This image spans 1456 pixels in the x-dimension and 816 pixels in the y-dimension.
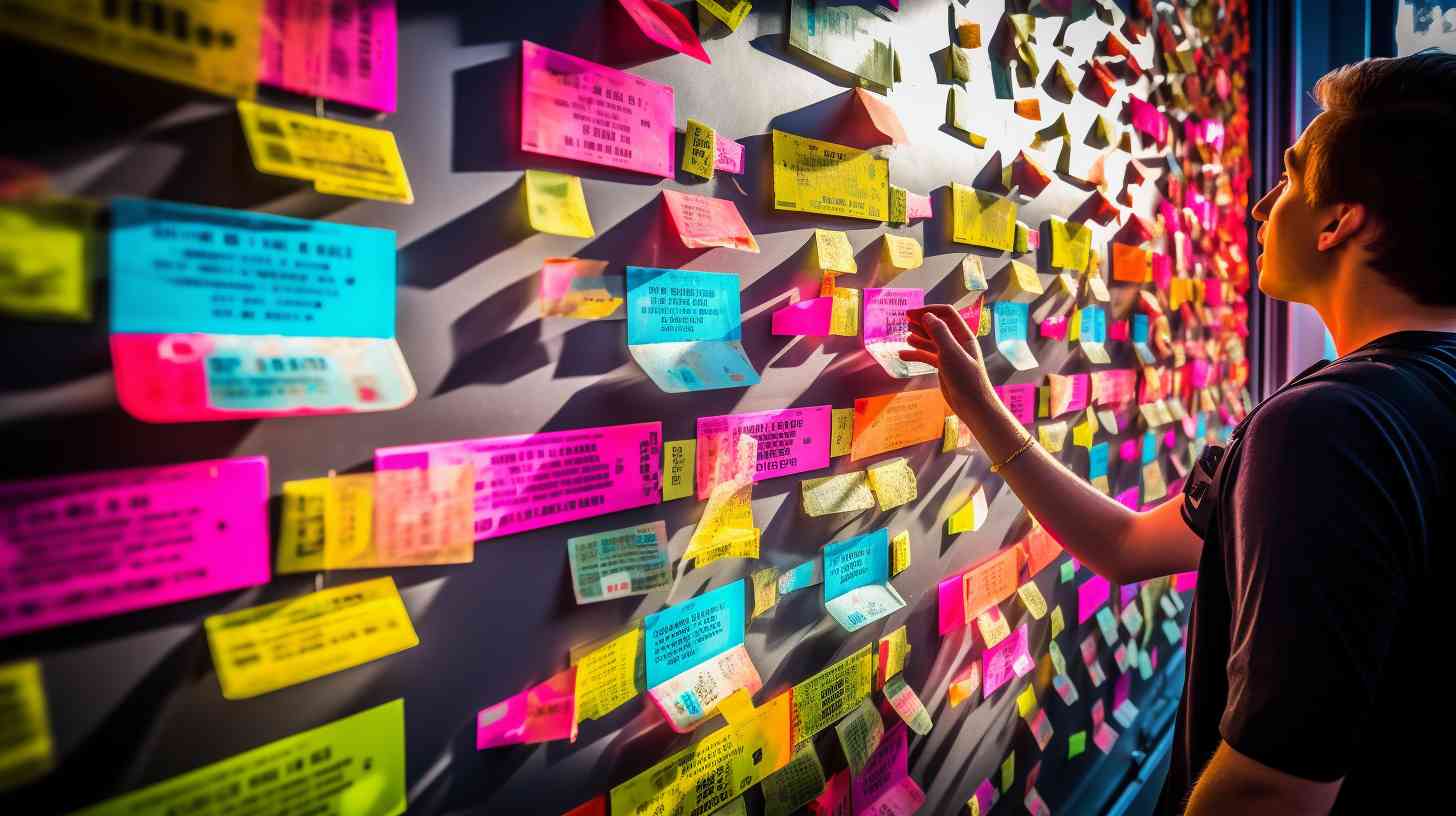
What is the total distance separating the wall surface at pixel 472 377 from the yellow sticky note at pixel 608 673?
0.6 inches

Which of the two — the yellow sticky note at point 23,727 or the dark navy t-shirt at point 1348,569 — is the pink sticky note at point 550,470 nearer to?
the yellow sticky note at point 23,727

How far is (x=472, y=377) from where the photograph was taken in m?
0.47

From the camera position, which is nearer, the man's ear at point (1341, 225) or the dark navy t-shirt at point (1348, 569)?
the dark navy t-shirt at point (1348, 569)

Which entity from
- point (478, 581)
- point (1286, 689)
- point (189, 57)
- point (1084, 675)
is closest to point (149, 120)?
point (189, 57)

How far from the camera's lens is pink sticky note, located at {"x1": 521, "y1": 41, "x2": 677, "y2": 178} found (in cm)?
48

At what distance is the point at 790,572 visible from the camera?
0.71 m

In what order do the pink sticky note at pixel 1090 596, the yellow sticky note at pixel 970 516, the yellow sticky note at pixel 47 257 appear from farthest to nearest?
the pink sticky note at pixel 1090 596 < the yellow sticky note at pixel 970 516 < the yellow sticky note at pixel 47 257

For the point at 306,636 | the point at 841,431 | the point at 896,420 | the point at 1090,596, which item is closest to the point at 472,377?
the point at 306,636

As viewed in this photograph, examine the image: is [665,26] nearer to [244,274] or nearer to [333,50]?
[333,50]

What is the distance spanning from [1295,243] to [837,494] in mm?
570

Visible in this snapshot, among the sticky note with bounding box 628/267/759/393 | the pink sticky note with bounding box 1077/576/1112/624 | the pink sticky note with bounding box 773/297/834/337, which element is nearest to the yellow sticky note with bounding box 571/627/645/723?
the sticky note with bounding box 628/267/759/393

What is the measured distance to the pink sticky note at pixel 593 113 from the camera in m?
0.48

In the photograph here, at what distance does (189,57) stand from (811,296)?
53cm

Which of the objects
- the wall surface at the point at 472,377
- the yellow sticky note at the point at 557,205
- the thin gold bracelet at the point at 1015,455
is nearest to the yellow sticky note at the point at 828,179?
the wall surface at the point at 472,377
